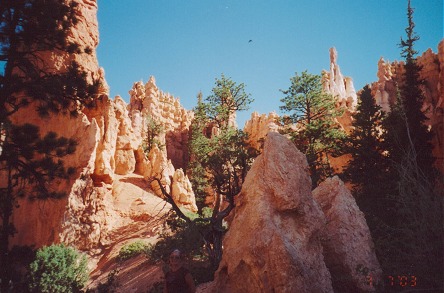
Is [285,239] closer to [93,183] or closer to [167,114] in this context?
[93,183]

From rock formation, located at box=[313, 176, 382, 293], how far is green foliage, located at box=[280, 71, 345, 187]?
8.84 m

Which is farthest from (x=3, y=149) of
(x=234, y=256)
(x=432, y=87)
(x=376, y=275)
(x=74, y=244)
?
(x=432, y=87)

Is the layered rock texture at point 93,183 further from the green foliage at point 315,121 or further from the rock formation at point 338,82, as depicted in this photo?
the rock formation at point 338,82

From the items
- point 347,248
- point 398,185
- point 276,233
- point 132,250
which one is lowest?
point 132,250

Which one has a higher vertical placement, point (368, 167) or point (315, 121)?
point (315, 121)

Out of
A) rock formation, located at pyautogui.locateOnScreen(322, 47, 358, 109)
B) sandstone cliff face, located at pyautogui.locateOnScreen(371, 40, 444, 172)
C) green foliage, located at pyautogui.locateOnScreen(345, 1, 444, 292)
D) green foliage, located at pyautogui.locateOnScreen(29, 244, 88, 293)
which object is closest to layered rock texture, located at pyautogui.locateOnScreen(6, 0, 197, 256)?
green foliage, located at pyautogui.locateOnScreen(29, 244, 88, 293)

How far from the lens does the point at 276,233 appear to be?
6516 millimetres

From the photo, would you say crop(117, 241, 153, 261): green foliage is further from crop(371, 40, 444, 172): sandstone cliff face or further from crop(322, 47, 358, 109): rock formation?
crop(322, 47, 358, 109): rock formation

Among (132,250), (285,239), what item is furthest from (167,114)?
(285,239)

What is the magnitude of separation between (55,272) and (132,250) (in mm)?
6371

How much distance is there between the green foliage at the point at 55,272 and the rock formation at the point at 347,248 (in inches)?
406

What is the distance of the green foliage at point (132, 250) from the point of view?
17891mm

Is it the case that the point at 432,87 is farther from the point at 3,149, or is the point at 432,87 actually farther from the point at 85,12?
the point at 3,149

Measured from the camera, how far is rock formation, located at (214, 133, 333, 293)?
615cm
